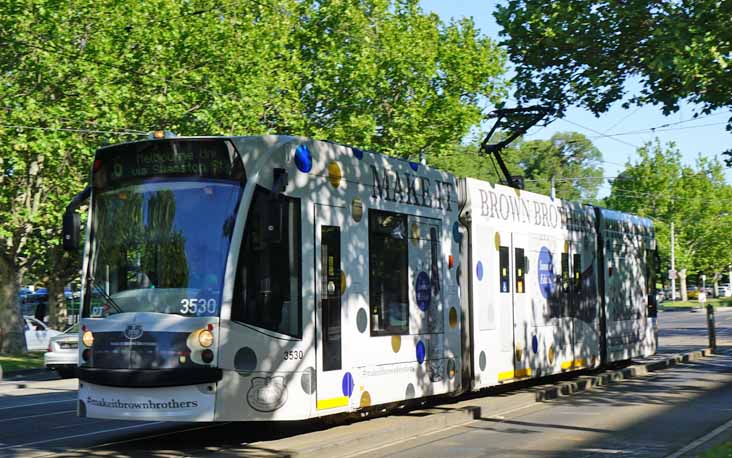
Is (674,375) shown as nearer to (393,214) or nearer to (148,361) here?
(393,214)

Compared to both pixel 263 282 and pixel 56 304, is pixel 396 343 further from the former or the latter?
pixel 56 304

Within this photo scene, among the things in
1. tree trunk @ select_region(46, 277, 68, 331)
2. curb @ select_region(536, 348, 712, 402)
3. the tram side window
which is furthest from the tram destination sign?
tree trunk @ select_region(46, 277, 68, 331)

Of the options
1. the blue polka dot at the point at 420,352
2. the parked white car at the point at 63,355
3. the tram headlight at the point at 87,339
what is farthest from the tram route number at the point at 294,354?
the parked white car at the point at 63,355

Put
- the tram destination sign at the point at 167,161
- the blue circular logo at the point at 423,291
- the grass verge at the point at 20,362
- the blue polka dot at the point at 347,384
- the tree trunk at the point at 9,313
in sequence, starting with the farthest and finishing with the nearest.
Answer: the tree trunk at the point at 9,313
the grass verge at the point at 20,362
the blue circular logo at the point at 423,291
the blue polka dot at the point at 347,384
the tram destination sign at the point at 167,161

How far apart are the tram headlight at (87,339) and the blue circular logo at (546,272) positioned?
30.4ft

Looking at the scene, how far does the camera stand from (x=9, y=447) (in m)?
12.5

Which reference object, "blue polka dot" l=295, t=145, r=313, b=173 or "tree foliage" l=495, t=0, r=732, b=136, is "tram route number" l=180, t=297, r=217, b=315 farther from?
"tree foliage" l=495, t=0, r=732, b=136

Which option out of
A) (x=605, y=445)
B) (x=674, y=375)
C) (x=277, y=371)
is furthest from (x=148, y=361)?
(x=674, y=375)

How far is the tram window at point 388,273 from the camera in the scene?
13422 mm

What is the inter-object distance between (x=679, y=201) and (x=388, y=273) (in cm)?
7446

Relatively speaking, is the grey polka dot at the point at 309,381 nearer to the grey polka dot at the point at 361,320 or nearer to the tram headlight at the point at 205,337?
the grey polka dot at the point at 361,320

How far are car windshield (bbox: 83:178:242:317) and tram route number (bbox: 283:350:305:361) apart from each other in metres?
1.04

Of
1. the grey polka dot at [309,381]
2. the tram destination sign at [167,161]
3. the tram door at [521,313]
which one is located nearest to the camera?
the tram destination sign at [167,161]

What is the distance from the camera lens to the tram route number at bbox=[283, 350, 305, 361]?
11.7 metres
